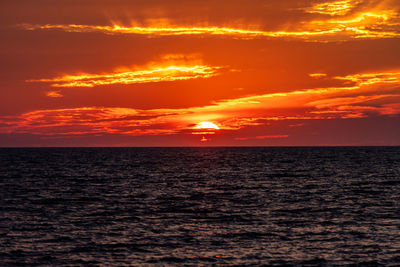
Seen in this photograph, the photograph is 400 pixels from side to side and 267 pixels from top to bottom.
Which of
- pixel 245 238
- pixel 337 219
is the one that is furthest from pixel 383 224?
pixel 245 238

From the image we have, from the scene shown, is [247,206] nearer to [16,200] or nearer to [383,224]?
[383,224]

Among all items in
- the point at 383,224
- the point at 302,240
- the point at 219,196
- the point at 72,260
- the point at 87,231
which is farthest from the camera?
the point at 219,196

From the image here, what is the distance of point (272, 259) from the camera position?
81.8 ft

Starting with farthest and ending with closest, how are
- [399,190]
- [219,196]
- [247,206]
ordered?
[399,190] → [219,196] → [247,206]

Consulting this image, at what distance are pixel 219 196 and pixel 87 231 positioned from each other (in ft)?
71.6

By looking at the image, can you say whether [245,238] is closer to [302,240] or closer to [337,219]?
[302,240]

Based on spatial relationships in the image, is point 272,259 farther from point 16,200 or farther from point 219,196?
point 16,200

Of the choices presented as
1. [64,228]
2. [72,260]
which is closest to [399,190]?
[64,228]

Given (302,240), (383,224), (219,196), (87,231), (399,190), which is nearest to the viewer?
(302,240)

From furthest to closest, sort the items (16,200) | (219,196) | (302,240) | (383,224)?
(219,196) → (16,200) → (383,224) → (302,240)

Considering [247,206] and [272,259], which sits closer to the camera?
[272,259]

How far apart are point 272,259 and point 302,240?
15.1ft

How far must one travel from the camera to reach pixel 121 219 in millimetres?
36562

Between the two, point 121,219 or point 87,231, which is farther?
point 121,219
